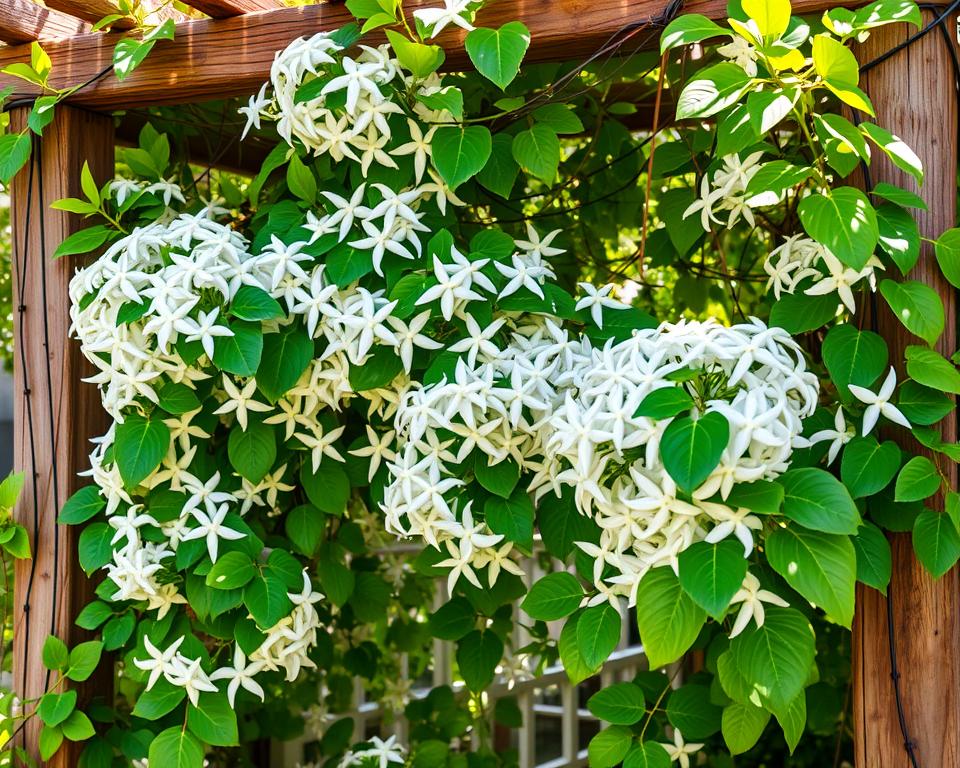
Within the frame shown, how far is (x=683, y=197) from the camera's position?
187 centimetres

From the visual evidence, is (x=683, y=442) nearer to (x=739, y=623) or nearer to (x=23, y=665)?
(x=739, y=623)

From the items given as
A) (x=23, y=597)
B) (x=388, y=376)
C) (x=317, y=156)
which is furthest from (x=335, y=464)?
(x=23, y=597)

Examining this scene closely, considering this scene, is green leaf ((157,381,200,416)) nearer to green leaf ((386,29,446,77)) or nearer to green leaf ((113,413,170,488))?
green leaf ((113,413,170,488))

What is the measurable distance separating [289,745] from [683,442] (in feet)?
7.09

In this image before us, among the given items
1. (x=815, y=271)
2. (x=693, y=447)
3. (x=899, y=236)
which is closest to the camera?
(x=693, y=447)

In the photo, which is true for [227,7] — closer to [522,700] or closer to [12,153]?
[12,153]

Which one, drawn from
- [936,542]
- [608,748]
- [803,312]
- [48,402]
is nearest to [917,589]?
[936,542]

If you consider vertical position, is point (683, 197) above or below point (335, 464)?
above

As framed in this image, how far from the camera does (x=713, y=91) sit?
1.40m

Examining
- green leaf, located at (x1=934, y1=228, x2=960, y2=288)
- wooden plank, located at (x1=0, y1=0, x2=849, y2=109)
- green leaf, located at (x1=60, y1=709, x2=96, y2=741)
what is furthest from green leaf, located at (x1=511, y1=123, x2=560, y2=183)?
green leaf, located at (x1=60, y1=709, x2=96, y2=741)

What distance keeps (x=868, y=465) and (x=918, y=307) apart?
24 centimetres

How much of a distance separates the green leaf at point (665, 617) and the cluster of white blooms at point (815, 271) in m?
0.51

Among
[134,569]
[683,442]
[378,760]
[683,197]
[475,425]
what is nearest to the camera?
[683,442]

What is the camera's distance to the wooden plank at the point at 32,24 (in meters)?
1.92
